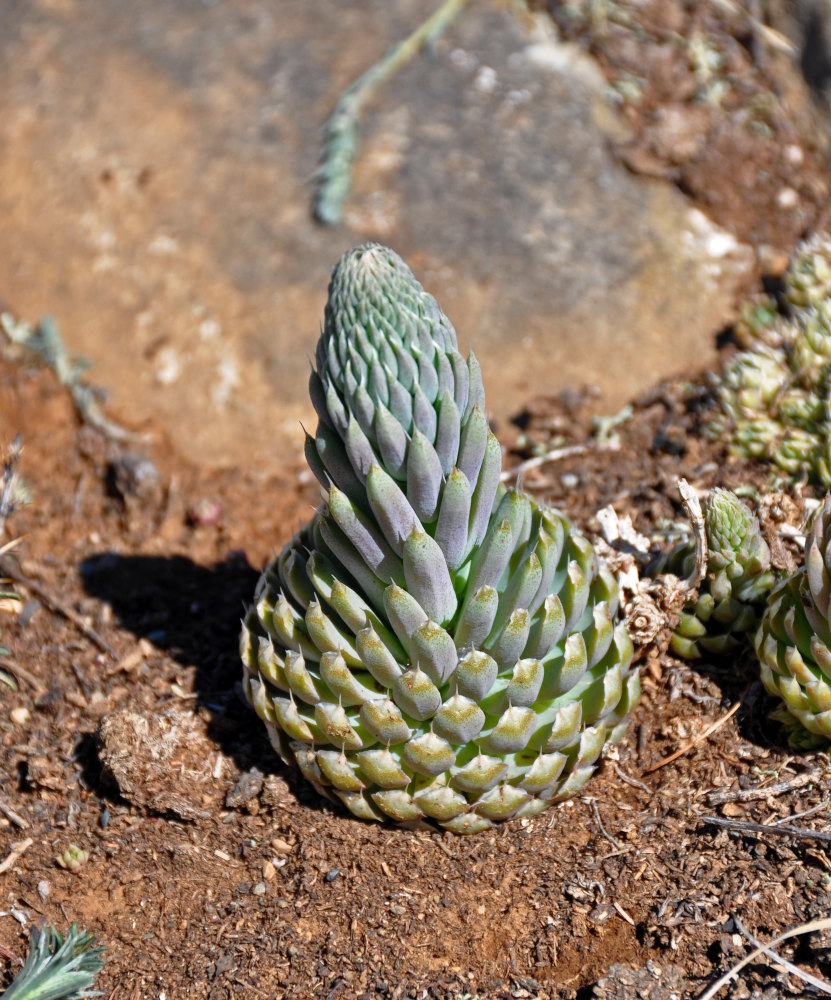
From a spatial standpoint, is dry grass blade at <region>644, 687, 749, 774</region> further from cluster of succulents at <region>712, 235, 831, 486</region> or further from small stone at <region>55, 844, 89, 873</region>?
small stone at <region>55, 844, 89, 873</region>

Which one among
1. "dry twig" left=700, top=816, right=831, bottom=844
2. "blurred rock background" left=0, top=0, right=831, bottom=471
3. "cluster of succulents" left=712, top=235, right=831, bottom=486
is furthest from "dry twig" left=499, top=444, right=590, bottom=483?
"dry twig" left=700, top=816, right=831, bottom=844

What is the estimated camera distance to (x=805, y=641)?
2943 millimetres

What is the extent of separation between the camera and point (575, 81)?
608 cm

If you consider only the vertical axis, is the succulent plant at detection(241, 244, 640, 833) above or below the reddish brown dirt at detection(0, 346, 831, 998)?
above

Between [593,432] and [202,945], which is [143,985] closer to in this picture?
[202,945]

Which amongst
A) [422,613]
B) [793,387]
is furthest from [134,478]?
[793,387]

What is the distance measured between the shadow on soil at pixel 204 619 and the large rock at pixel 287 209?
0.84 m

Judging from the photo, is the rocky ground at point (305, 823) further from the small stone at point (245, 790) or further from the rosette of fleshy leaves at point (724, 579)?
the rosette of fleshy leaves at point (724, 579)

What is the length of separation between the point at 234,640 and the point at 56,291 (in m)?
2.73

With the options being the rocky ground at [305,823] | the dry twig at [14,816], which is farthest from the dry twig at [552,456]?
the dry twig at [14,816]

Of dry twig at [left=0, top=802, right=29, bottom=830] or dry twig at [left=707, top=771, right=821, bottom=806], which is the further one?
dry twig at [left=0, top=802, right=29, bottom=830]

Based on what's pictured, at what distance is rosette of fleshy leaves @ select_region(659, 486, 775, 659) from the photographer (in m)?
3.22

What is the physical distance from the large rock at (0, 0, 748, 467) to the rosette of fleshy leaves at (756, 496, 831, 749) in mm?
2245

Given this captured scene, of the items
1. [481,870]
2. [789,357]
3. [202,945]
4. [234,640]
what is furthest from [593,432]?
[202,945]
